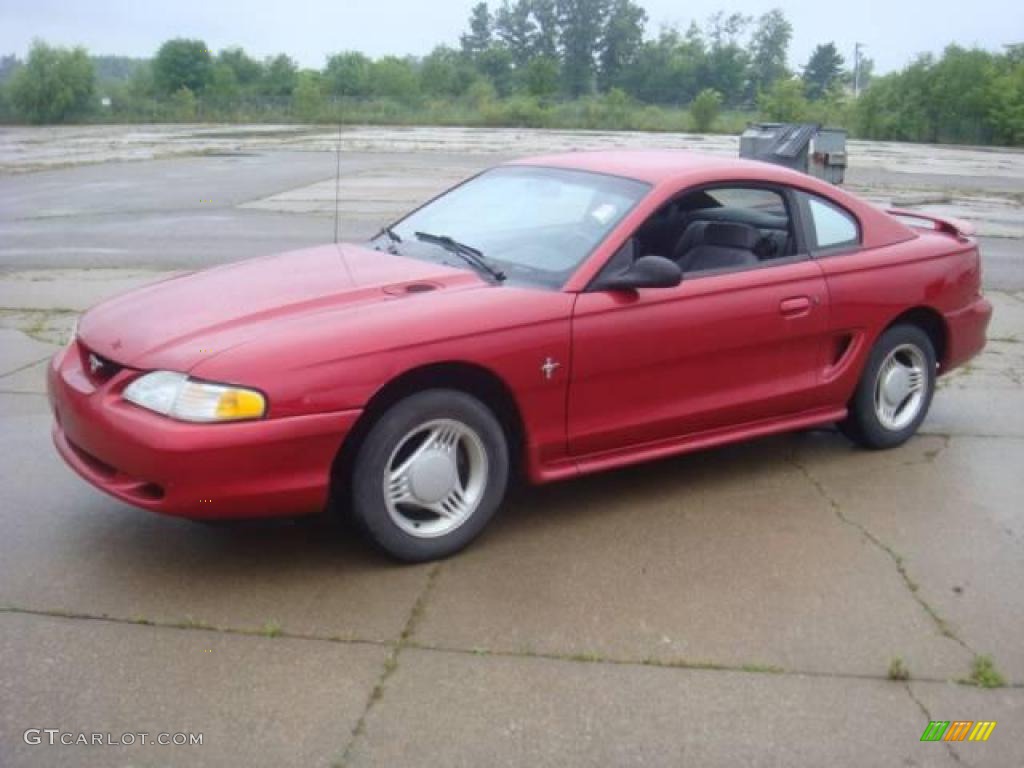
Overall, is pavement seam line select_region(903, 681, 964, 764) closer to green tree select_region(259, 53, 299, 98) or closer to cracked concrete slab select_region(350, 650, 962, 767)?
cracked concrete slab select_region(350, 650, 962, 767)

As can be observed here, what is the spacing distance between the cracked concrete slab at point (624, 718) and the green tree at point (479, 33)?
11758cm

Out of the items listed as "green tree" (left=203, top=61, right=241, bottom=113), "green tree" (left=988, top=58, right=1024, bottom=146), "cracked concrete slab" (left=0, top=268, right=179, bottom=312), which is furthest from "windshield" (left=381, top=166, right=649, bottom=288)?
"green tree" (left=203, top=61, right=241, bottom=113)

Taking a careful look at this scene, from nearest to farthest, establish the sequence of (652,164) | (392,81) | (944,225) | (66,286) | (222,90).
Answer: (652,164) < (944,225) < (66,286) < (222,90) < (392,81)

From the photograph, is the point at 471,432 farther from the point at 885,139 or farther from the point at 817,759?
the point at 885,139

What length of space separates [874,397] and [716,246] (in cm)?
116

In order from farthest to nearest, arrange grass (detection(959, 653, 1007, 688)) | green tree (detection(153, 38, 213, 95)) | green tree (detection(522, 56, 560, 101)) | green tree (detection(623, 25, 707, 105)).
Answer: green tree (detection(623, 25, 707, 105))
green tree (detection(153, 38, 213, 95))
green tree (detection(522, 56, 560, 101))
grass (detection(959, 653, 1007, 688))

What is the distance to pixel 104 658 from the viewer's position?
11.5 ft

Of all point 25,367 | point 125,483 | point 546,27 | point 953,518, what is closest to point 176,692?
point 125,483

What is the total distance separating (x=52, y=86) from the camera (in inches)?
2581

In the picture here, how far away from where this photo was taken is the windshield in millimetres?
4762

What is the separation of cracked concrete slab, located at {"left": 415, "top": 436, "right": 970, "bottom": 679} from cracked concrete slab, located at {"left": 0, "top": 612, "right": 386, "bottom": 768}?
46 cm

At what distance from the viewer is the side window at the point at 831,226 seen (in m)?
5.43

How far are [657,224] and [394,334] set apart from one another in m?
1.69

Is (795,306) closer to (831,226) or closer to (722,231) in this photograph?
(722,231)
